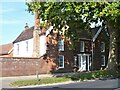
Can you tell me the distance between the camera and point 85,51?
4575 centimetres

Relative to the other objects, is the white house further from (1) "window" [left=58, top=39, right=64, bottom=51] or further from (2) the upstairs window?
(2) the upstairs window

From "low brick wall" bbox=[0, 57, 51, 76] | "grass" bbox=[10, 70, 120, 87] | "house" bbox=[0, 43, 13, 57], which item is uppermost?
"house" bbox=[0, 43, 13, 57]

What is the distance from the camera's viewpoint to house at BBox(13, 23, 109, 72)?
4050cm

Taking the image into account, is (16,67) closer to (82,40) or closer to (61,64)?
(61,64)

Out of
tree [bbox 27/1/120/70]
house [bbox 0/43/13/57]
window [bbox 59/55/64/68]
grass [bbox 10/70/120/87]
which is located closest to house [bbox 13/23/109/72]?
window [bbox 59/55/64/68]

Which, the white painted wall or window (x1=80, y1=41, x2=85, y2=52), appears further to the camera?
the white painted wall

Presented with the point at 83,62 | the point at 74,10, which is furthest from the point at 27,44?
the point at 74,10

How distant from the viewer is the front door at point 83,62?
44.7m

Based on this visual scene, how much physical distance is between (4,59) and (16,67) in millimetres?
1970

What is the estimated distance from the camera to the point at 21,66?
3706 centimetres

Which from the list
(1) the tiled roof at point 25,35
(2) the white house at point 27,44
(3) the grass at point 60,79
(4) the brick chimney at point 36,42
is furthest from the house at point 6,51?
(3) the grass at point 60,79

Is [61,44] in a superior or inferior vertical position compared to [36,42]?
inferior

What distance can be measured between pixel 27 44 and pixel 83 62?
9.11 metres

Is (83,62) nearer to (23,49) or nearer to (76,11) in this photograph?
(23,49)
